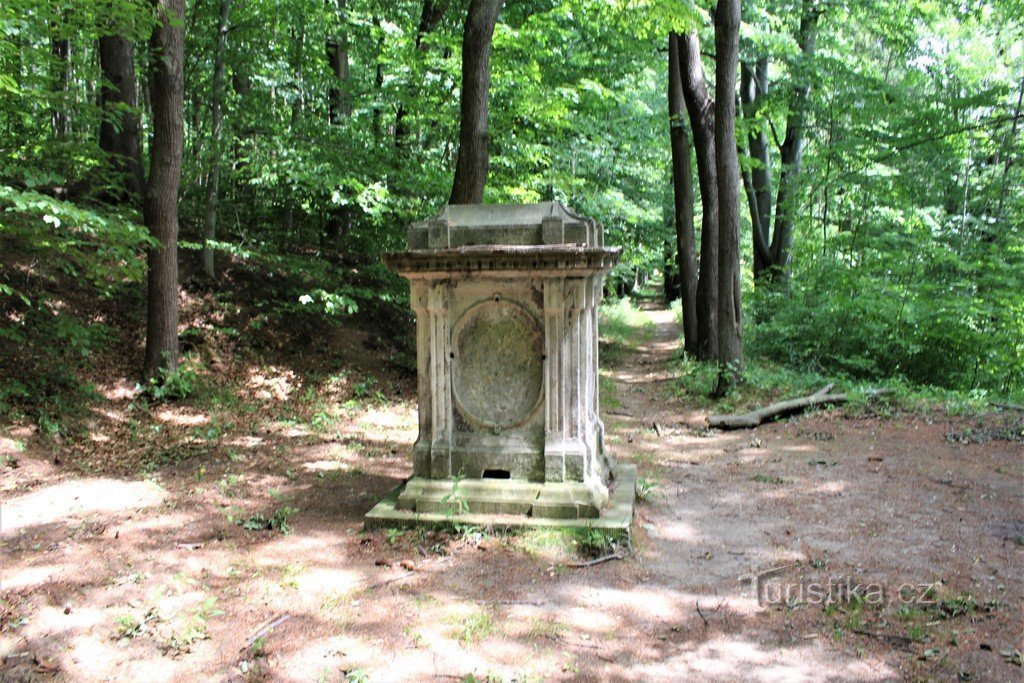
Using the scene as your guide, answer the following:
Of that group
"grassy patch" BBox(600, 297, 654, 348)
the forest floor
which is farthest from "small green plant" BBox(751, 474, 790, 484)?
"grassy patch" BBox(600, 297, 654, 348)

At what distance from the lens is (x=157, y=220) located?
9.34m

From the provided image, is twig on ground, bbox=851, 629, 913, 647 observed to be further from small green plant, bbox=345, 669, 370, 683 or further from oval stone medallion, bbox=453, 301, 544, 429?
oval stone medallion, bbox=453, 301, 544, 429

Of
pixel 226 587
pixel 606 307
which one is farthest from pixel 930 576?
pixel 606 307

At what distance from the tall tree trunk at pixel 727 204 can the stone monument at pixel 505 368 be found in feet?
20.4

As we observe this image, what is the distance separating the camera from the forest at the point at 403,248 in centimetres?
596

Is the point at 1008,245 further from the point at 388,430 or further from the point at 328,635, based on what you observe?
the point at 328,635

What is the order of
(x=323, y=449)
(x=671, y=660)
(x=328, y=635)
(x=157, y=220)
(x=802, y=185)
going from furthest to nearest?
(x=802, y=185) → (x=157, y=220) → (x=323, y=449) → (x=328, y=635) → (x=671, y=660)

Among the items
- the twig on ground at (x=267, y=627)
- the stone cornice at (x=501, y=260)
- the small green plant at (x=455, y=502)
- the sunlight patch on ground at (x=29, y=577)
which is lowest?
the twig on ground at (x=267, y=627)

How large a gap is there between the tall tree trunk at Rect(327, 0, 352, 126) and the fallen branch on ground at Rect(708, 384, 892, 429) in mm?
8012

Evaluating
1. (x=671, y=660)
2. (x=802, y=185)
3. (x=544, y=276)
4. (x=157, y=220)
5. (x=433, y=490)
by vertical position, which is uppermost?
(x=802, y=185)

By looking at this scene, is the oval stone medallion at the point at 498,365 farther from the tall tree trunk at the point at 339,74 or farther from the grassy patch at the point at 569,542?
the tall tree trunk at the point at 339,74

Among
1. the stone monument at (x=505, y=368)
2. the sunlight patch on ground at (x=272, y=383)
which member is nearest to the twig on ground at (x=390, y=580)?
the stone monument at (x=505, y=368)

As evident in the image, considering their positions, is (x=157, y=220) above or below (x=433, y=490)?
above

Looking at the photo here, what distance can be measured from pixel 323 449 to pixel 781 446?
17.3 ft
